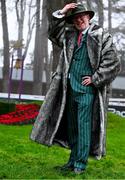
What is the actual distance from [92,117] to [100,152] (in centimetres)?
40

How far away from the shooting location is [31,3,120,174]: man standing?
612 centimetres

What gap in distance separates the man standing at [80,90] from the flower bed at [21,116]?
1083 cm

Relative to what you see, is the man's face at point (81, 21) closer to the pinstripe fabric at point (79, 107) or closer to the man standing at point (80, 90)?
the man standing at point (80, 90)

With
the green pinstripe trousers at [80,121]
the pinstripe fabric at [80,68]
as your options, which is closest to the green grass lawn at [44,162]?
the green pinstripe trousers at [80,121]

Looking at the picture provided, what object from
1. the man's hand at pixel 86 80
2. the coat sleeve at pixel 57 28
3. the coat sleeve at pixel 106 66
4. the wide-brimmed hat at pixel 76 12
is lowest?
the man's hand at pixel 86 80

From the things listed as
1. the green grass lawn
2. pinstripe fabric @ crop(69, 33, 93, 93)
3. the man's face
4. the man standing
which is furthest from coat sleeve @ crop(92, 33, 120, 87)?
the green grass lawn

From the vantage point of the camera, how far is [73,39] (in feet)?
20.8

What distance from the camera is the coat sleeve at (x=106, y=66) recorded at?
609cm

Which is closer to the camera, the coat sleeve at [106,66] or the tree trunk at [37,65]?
the coat sleeve at [106,66]

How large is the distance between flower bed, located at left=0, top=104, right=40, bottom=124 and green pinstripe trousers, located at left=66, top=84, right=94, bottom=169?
1086 centimetres

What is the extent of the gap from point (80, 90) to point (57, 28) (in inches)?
31.6

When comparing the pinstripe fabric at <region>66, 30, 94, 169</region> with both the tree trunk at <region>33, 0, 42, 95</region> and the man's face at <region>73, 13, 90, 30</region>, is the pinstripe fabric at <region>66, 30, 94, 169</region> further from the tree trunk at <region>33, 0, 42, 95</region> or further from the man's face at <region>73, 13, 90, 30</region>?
the tree trunk at <region>33, 0, 42, 95</region>

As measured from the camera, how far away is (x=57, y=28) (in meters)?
6.42

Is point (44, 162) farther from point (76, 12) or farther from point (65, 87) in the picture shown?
point (76, 12)
